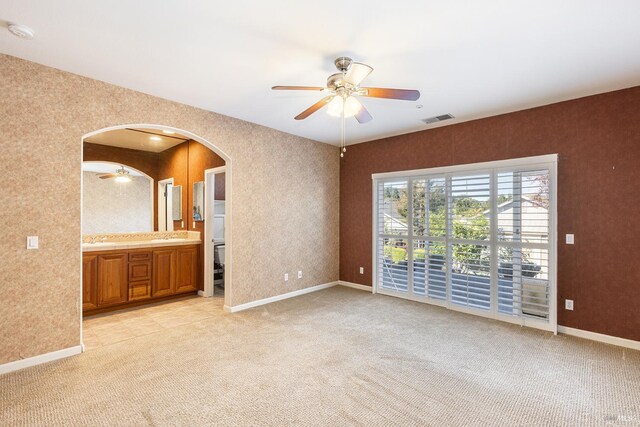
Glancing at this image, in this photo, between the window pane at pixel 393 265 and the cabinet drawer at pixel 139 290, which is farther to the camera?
the window pane at pixel 393 265

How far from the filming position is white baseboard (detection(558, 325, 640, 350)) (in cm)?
324

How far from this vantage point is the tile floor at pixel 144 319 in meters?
3.53

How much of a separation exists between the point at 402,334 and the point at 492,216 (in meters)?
1.97

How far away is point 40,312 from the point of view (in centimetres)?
287

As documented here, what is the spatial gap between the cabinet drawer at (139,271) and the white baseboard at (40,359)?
62.9 inches

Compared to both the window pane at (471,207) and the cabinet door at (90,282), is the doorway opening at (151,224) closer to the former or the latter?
the cabinet door at (90,282)

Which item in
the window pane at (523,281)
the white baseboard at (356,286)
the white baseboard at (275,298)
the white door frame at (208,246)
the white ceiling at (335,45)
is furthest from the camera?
the white baseboard at (356,286)

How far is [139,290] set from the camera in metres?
4.65

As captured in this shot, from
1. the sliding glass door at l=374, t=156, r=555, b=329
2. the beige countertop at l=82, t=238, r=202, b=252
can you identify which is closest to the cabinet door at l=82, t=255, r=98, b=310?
the beige countertop at l=82, t=238, r=202, b=252

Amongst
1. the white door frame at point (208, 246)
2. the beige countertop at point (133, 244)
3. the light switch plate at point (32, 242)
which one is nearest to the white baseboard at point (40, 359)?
the light switch plate at point (32, 242)

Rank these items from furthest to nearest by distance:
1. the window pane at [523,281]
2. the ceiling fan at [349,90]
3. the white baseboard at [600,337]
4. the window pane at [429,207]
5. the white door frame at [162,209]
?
the white door frame at [162,209] < the window pane at [429,207] < the window pane at [523,281] < the white baseboard at [600,337] < the ceiling fan at [349,90]

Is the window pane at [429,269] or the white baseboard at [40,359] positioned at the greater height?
the window pane at [429,269]

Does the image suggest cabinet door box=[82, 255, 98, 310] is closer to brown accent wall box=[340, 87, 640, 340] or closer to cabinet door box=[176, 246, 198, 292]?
cabinet door box=[176, 246, 198, 292]

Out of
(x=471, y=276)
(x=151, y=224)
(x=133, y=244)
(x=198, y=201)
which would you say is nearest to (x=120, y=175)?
(x=151, y=224)
